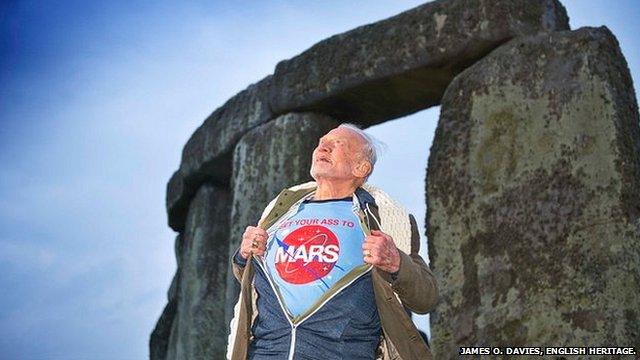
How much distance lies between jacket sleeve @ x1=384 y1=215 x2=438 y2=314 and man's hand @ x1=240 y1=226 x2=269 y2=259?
1.09 feet

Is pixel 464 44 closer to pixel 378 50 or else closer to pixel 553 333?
pixel 378 50

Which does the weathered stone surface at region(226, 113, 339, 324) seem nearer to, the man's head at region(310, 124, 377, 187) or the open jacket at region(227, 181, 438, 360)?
the man's head at region(310, 124, 377, 187)

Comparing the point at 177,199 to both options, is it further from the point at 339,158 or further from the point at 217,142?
the point at 339,158

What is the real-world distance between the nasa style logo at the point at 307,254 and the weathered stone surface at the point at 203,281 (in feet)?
11.7

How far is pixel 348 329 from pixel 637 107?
243cm

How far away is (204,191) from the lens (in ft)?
20.4

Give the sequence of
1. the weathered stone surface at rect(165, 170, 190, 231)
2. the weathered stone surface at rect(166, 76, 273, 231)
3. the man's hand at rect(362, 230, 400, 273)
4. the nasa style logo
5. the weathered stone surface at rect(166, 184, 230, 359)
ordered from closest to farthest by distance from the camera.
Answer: the man's hand at rect(362, 230, 400, 273) → the nasa style logo → the weathered stone surface at rect(166, 76, 273, 231) → the weathered stone surface at rect(166, 184, 230, 359) → the weathered stone surface at rect(165, 170, 190, 231)

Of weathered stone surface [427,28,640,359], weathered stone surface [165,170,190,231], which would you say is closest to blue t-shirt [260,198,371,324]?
weathered stone surface [427,28,640,359]

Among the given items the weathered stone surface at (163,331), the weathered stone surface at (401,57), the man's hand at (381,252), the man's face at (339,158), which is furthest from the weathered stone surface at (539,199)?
the weathered stone surface at (163,331)

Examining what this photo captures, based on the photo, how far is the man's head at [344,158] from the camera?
2295 millimetres

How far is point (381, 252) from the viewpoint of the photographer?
6.29 feet

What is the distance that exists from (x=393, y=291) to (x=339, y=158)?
46 cm

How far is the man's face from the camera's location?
7.52 feet

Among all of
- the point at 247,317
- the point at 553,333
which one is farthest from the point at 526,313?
the point at 247,317
